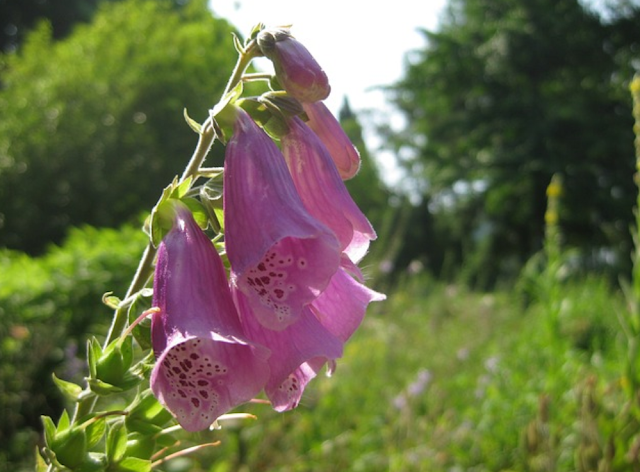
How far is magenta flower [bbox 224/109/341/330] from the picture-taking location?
589 mm

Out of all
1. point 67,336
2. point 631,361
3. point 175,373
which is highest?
point 631,361

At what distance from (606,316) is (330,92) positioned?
6676mm

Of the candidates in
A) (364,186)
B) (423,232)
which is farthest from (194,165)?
(423,232)

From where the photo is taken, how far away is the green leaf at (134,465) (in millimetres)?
610

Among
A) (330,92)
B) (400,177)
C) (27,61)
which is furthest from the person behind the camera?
(400,177)

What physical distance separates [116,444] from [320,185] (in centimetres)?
34

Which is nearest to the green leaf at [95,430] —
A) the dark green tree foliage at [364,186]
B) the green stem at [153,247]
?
the green stem at [153,247]

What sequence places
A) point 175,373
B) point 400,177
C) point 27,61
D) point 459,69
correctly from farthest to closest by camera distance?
point 400,177, point 459,69, point 27,61, point 175,373

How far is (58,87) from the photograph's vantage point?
682 cm

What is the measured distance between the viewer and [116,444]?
0.63 m

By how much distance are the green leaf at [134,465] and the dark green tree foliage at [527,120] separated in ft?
48.3

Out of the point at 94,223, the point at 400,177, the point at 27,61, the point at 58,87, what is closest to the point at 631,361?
the point at 94,223

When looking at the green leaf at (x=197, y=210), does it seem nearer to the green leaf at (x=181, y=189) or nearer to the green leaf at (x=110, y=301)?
the green leaf at (x=181, y=189)

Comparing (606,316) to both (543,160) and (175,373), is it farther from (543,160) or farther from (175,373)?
(543,160)
